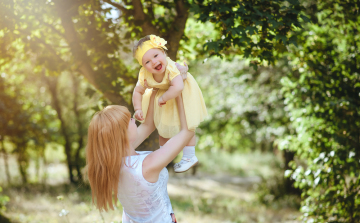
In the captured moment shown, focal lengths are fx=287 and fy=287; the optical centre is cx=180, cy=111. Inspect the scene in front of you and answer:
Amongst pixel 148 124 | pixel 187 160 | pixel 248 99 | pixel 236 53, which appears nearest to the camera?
pixel 187 160

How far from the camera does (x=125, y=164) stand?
1737 millimetres

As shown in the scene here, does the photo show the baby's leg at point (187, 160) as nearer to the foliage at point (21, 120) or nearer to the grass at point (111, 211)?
the grass at point (111, 211)

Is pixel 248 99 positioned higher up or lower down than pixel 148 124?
lower down

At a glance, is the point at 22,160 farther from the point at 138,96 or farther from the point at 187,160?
the point at 187,160

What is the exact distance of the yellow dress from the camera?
183cm

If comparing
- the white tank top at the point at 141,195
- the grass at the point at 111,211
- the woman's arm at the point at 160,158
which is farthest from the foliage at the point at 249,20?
the grass at the point at 111,211

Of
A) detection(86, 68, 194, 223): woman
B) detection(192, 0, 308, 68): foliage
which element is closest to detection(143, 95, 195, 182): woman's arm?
detection(86, 68, 194, 223): woman

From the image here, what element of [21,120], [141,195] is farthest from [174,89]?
[21,120]

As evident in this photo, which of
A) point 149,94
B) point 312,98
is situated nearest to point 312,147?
point 312,98

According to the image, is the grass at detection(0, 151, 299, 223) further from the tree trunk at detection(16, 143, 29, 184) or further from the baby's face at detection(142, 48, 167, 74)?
the baby's face at detection(142, 48, 167, 74)

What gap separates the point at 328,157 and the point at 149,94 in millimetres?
2842

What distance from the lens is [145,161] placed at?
1.73 m

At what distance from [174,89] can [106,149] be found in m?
0.54

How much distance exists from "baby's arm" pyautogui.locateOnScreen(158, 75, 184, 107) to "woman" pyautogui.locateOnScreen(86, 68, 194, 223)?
166 millimetres
